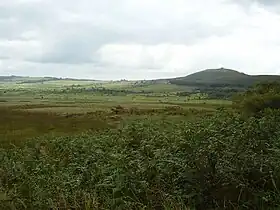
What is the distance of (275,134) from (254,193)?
2861 millimetres

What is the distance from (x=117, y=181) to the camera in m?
7.49

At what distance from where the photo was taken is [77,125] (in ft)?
162

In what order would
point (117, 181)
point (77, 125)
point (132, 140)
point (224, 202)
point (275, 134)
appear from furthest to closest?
point (77, 125), point (132, 140), point (275, 134), point (117, 181), point (224, 202)

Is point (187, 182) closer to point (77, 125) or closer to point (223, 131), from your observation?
point (223, 131)

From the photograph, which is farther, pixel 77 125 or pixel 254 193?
pixel 77 125

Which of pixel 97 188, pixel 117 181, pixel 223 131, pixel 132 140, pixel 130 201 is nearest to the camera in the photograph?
pixel 130 201

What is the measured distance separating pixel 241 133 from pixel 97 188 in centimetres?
299

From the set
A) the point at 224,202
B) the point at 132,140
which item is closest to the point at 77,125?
the point at 132,140

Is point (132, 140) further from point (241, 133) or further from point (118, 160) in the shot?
point (241, 133)

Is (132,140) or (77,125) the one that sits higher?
(132,140)

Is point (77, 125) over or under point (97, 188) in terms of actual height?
under

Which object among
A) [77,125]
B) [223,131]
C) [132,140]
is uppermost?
[223,131]

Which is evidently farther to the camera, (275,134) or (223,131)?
(223,131)

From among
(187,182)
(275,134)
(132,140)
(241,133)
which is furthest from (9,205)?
(132,140)
